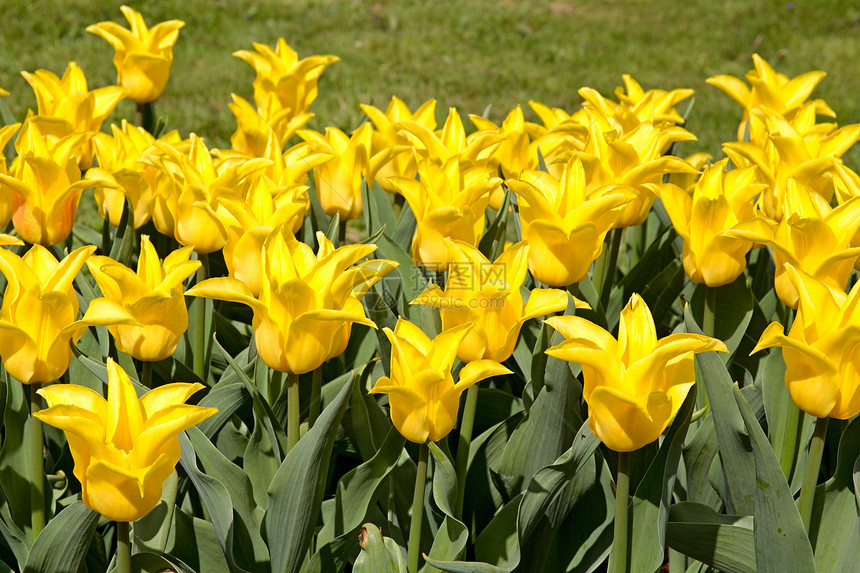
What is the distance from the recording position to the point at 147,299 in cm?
140

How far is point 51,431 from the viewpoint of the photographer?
5.88 feet

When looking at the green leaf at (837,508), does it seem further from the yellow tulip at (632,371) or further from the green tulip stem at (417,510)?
the green tulip stem at (417,510)

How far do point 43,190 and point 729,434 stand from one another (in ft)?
4.75

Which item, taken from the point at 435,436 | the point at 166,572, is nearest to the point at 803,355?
the point at 435,436

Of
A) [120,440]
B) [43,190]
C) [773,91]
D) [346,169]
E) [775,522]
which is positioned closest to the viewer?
[120,440]

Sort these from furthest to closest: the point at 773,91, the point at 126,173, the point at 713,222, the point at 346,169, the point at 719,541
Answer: the point at 773,91 → the point at 346,169 → the point at 126,173 → the point at 713,222 → the point at 719,541

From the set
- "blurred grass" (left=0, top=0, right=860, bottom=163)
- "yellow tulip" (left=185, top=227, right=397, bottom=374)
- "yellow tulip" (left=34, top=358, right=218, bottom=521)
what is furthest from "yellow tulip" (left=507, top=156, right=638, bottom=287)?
"blurred grass" (left=0, top=0, right=860, bottom=163)

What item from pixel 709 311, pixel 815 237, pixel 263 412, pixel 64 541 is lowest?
pixel 64 541

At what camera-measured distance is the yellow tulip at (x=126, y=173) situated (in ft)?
6.32

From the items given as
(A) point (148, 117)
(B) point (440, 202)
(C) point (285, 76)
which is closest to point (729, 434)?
(B) point (440, 202)

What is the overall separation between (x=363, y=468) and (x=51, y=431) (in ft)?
2.54

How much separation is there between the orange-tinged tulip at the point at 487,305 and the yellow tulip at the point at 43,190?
83 centimetres

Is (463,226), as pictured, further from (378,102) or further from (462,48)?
(462,48)

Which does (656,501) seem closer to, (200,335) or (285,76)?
(200,335)
